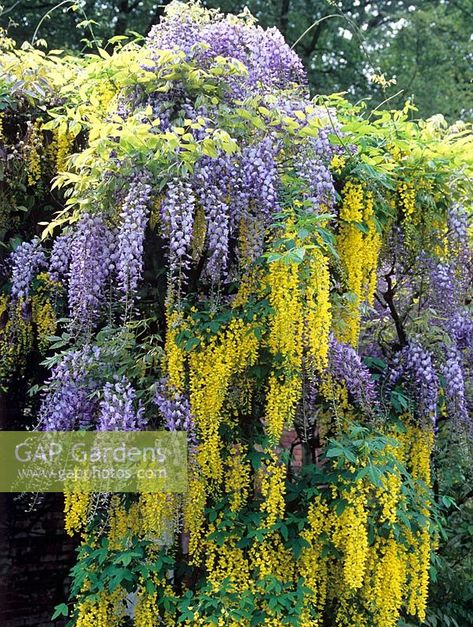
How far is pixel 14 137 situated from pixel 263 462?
222 cm

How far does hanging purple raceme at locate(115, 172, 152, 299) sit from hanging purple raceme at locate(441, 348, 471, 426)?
5.66 ft

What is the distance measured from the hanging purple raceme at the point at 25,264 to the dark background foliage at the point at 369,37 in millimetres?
7160

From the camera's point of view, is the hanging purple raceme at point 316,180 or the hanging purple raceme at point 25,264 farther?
the hanging purple raceme at point 25,264

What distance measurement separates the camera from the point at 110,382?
3.55 m

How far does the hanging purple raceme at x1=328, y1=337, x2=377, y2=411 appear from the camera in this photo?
3719 mm

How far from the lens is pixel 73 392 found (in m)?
3.59

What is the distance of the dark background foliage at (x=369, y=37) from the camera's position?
35.1 ft

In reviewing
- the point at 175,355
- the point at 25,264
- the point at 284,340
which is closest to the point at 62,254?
the point at 25,264

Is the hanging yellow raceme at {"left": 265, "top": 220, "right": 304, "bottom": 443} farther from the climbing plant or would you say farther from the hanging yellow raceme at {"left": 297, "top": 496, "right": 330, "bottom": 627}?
the hanging yellow raceme at {"left": 297, "top": 496, "right": 330, "bottom": 627}

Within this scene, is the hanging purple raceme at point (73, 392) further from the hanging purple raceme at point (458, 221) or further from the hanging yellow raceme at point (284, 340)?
the hanging purple raceme at point (458, 221)

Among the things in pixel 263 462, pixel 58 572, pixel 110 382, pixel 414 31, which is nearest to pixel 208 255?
pixel 110 382

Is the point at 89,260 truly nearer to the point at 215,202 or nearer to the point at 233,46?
the point at 215,202

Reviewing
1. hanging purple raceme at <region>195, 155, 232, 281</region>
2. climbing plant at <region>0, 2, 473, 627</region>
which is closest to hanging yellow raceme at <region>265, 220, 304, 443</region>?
climbing plant at <region>0, 2, 473, 627</region>

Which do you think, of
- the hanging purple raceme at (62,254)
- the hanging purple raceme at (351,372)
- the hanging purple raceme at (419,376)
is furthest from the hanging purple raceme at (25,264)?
the hanging purple raceme at (419,376)
